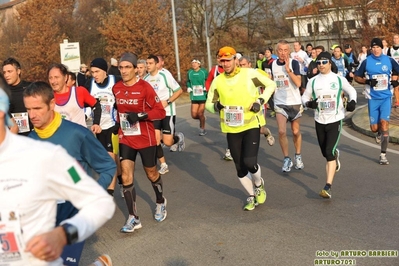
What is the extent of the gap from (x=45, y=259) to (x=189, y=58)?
34.2 metres

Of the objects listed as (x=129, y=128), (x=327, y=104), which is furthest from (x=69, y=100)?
(x=327, y=104)

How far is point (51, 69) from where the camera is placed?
19.9 ft

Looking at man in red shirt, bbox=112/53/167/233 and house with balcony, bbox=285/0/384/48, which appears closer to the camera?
man in red shirt, bbox=112/53/167/233

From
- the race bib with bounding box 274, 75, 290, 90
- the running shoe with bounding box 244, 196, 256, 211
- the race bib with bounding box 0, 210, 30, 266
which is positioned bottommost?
the running shoe with bounding box 244, 196, 256, 211

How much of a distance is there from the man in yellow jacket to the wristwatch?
16.2 feet

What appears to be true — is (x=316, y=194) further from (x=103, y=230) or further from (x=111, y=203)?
(x=111, y=203)

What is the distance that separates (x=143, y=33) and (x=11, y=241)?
32.7 meters

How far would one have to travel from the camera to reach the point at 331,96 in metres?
7.93

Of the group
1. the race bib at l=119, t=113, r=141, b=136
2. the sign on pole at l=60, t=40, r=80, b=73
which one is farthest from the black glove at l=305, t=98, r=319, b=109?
the sign on pole at l=60, t=40, r=80, b=73

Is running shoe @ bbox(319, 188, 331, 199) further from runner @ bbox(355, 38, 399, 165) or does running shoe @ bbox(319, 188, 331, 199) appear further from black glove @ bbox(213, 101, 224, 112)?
runner @ bbox(355, 38, 399, 165)

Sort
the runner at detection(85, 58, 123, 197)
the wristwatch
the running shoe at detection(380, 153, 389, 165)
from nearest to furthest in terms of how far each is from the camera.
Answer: the wristwatch < the runner at detection(85, 58, 123, 197) < the running shoe at detection(380, 153, 389, 165)

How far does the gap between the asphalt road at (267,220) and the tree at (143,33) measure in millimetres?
24827

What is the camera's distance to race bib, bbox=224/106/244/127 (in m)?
7.24

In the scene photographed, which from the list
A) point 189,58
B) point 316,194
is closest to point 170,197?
point 316,194
